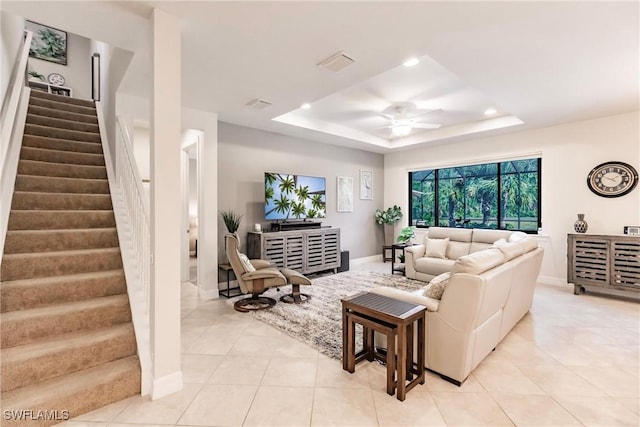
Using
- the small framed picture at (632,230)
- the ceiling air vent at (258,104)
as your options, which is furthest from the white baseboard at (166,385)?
the small framed picture at (632,230)

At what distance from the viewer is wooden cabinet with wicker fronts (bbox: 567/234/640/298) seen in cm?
405

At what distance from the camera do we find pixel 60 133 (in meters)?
3.89

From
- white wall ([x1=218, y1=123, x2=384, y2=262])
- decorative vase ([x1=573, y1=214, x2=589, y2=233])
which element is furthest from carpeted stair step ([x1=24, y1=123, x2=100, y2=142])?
decorative vase ([x1=573, y1=214, x2=589, y2=233])

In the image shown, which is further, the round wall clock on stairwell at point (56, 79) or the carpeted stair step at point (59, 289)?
Result: the round wall clock on stairwell at point (56, 79)

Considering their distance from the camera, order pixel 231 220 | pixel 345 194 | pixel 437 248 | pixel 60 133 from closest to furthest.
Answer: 1. pixel 60 133
2. pixel 231 220
3. pixel 437 248
4. pixel 345 194

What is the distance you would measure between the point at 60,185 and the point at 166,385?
2640 millimetres

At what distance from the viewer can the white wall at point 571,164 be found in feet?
14.5

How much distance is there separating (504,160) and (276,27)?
521 centimetres

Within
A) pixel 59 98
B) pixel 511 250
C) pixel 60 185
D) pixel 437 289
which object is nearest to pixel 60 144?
pixel 60 185

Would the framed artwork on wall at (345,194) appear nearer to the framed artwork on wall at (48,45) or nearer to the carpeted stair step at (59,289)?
the carpeted stair step at (59,289)

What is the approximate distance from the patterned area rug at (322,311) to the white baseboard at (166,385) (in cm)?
117

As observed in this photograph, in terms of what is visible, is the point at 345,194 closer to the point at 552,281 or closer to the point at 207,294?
the point at 207,294

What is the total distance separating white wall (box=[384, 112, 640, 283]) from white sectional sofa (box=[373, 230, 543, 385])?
3.33 metres

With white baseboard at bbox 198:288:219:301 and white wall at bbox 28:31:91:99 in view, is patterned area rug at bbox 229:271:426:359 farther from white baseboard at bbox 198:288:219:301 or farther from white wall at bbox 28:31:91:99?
white wall at bbox 28:31:91:99
